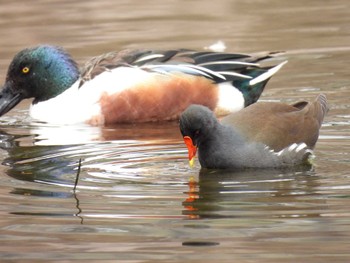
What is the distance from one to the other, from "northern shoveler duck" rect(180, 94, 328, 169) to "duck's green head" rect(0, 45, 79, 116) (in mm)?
3456

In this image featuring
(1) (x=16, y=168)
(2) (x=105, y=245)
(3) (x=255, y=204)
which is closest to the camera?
(2) (x=105, y=245)

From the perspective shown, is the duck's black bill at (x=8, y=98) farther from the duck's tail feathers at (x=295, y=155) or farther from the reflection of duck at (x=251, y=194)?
the duck's tail feathers at (x=295, y=155)

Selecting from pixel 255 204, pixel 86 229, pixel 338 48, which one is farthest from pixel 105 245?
pixel 338 48

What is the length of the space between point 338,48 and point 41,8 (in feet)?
16.9

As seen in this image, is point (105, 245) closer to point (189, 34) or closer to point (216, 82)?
point (216, 82)

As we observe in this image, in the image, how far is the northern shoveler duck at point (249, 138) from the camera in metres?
8.59

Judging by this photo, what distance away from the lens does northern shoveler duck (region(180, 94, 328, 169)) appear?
8586 millimetres

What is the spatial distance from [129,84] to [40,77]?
40.5 inches

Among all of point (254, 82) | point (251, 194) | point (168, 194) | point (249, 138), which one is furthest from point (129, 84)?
point (251, 194)

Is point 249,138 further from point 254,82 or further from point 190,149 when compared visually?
point 254,82

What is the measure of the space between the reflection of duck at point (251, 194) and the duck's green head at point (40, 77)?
3689 millimetres

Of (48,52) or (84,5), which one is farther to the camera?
(84,5)

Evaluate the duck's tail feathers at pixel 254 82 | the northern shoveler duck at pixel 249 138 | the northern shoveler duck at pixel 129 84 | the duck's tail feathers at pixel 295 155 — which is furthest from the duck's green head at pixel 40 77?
the duck's tail feathers at pixel 295 155

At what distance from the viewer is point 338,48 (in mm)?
13578
